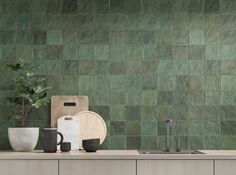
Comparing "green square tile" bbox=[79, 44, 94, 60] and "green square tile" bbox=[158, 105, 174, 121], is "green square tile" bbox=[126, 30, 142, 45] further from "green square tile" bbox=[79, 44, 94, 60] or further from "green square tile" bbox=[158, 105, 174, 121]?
"green square tile" bbox=[158, 105, 174, 121]

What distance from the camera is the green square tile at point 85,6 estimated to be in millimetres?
4559

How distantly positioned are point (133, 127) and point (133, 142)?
122mm

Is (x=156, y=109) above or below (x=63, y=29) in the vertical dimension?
below

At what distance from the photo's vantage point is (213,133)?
4.48 meters

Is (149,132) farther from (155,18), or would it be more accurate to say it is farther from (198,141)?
(155,18)

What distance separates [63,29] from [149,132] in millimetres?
1105

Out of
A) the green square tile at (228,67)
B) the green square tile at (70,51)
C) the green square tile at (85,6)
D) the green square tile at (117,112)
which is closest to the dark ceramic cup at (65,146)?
the green square tile at (117,112)
